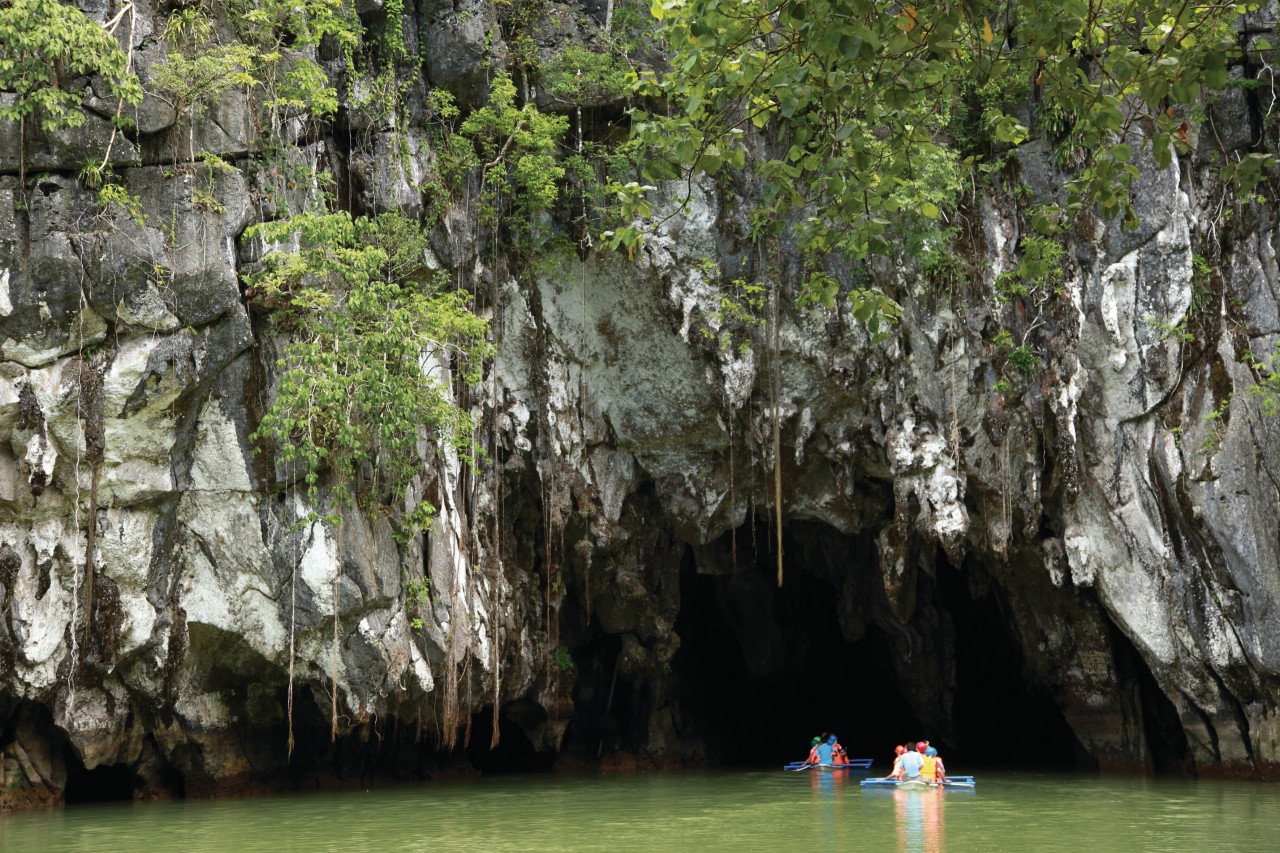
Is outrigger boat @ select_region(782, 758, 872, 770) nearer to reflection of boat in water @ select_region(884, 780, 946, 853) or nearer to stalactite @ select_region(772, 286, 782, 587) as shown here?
reflection of boat in water @ select_region(884, 780, 946, 853)

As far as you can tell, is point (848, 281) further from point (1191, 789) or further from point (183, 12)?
point (183, 12)

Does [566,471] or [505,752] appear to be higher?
[566,471]

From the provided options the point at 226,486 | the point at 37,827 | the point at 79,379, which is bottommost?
the point at 37,827

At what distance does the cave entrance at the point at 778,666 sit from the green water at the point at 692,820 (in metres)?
5.17

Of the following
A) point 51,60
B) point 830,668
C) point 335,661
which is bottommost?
point 830,668

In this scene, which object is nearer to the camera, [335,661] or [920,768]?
[335,661]

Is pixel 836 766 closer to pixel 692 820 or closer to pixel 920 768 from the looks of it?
pixel 920 768

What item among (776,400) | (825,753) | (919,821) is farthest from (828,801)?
(776,400)

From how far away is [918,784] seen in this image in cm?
1409

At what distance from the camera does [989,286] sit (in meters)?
15.4

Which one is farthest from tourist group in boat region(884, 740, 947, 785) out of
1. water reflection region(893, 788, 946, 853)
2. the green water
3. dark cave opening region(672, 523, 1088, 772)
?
dark cave opening region(672, 523, 1088, 772)

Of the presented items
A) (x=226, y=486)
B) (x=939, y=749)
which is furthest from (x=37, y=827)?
(x=939, y=749)

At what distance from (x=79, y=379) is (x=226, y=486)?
69.3 inches

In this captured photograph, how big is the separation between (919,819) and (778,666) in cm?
998
